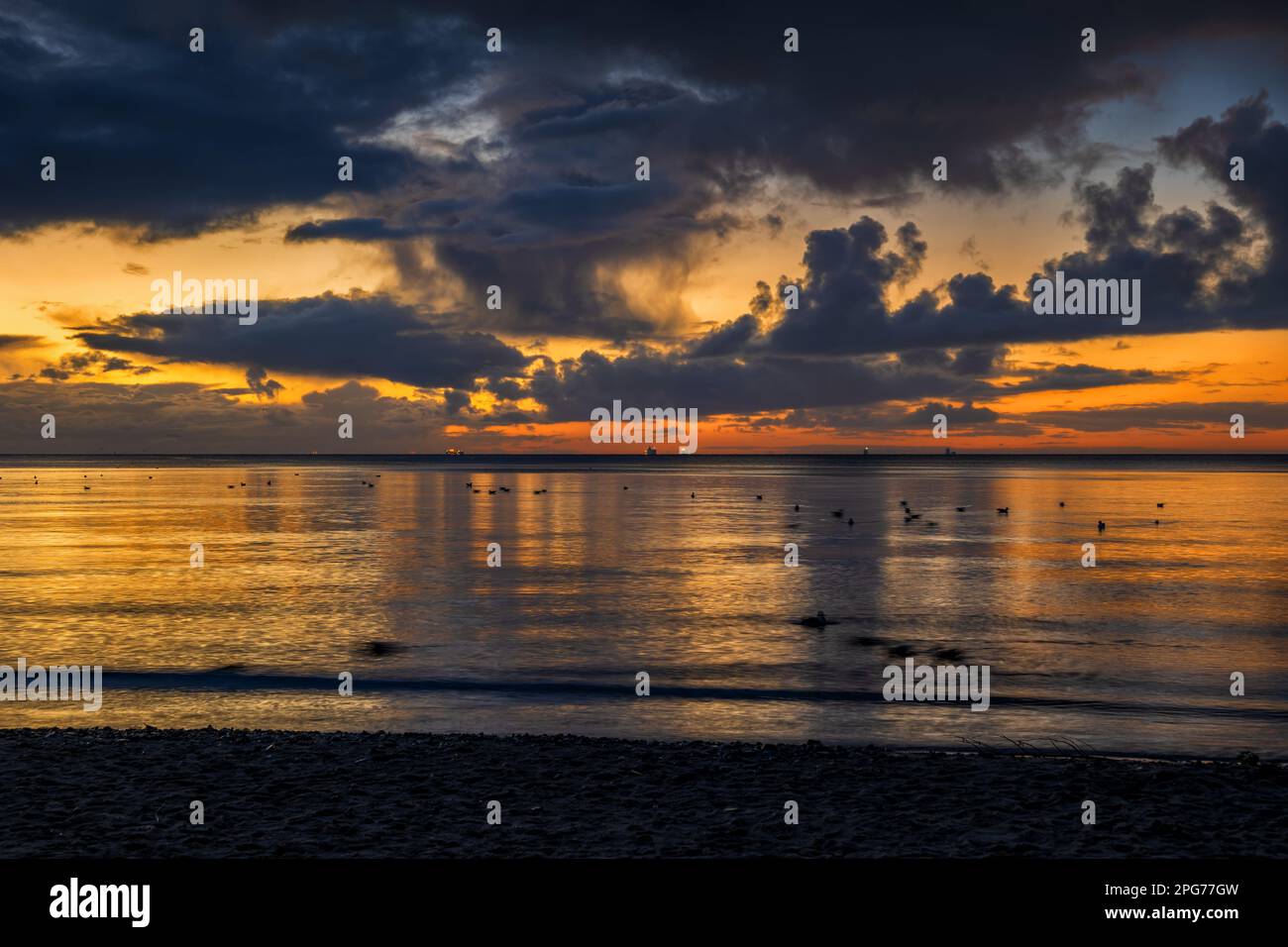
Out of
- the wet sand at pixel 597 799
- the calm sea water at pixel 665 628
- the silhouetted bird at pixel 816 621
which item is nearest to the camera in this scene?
the wet sand at pixel 597 799

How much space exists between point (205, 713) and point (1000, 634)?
20.7 m

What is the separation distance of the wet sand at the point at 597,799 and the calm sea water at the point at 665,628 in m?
3.55

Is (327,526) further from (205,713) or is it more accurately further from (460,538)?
(205,713)

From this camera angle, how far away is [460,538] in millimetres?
59219

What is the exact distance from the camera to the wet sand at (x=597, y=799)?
380 inches

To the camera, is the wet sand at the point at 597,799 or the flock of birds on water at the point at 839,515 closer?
the wet sand at the point at 597,799

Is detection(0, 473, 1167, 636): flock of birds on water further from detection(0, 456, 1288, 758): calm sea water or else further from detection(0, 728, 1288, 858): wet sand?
detection(0, 728, 1288, 858): wet sand

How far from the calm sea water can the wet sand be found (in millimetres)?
3550

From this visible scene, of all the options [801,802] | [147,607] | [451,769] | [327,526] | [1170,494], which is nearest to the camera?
[801,802]

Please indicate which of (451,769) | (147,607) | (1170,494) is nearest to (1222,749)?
(451,769)

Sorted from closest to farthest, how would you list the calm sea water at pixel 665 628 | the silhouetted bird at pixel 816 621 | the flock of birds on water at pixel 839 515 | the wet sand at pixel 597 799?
the wet sand at pixel 597 799 < the calm sea water at pixel 665 628 < the silhouetted bird at pixel 816 621 < the flock of birds on water at pixel 839 515

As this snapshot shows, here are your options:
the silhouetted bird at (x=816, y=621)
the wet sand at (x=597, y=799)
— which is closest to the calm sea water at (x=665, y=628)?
the silhouetted bird at (x=816, y=621)

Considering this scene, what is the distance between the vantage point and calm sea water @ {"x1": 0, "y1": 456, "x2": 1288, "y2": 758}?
60.7 feet

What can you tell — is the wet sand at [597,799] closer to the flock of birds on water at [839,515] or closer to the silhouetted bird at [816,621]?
the silhouetted bird at [816,621]
